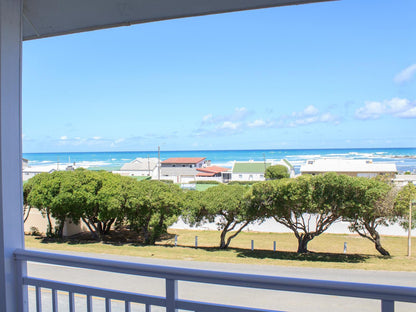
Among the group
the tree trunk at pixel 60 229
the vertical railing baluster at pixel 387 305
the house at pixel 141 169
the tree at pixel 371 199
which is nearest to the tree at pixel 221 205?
the tree at pixel 371 199

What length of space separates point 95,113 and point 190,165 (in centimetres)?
959

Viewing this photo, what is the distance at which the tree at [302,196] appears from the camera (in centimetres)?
761

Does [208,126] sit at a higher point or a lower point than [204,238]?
higher

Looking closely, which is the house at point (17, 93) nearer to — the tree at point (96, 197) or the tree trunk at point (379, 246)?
the tree at point (96, 197)

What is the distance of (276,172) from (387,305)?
20972 mm

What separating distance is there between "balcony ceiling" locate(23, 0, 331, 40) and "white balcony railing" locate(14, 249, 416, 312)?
0.93 meters

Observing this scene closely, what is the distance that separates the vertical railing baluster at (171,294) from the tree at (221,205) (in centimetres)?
762

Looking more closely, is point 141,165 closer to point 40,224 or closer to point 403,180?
point 40,224

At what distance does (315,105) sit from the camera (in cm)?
5288

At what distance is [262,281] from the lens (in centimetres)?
79

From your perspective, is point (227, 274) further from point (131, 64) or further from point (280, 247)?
point (131, 64)

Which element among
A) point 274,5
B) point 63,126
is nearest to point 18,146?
point 274,5

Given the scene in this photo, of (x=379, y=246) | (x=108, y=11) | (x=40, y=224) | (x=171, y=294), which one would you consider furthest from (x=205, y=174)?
(x=171, y=294)

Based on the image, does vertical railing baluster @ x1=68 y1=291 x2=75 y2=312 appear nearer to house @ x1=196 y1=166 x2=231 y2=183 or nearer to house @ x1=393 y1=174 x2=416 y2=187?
house @ x1=393 y1=174 x2=416 y2=187
